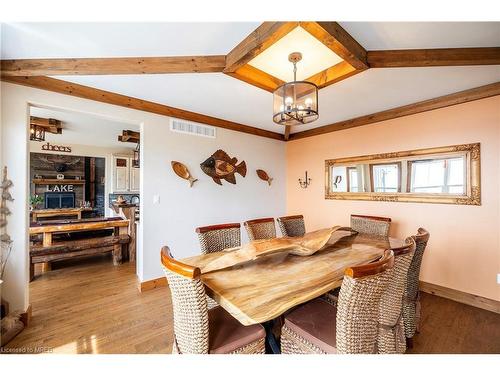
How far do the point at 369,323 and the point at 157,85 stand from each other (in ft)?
9.37

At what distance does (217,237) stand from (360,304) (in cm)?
141

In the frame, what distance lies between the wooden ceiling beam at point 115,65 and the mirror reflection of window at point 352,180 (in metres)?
2.66

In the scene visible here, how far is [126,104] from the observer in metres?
2.74

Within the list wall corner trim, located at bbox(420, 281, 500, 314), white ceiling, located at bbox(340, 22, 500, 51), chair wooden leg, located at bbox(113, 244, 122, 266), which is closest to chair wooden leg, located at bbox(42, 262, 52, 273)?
chair wooden leg, located at bbox(113, 244, 122, 266)

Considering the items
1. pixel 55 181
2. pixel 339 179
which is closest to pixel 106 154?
pixel 55 181

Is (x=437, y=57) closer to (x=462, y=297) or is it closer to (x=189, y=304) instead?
(x=189, y=304)

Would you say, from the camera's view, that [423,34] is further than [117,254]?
No

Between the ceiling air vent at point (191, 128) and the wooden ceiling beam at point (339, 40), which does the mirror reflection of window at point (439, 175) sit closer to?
the wooden ceiling beam at point (339, 40)

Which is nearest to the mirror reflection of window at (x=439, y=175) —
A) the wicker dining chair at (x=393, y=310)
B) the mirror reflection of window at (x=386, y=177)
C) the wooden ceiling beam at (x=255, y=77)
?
the mirror reflection of window at (x=386, y=177)

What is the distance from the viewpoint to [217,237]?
2176 millimetres

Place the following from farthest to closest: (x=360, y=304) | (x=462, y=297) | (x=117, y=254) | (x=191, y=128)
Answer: (x=117, y=254), (x=191, y=128), (x=462, y=297), (x=360, y=304)

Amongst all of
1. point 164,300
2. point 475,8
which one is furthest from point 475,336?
point 164,300

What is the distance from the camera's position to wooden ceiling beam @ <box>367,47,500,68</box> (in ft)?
5.67

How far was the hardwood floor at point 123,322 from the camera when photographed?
71.7 inches
